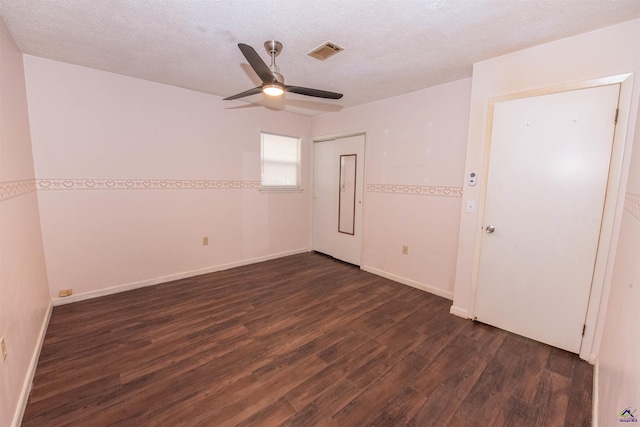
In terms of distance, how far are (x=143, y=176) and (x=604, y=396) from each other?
4.32 meters

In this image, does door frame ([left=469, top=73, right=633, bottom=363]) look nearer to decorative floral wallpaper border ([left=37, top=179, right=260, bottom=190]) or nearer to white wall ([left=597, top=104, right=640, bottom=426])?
white wall ([left=597, top=104, right=640, bottom=426])

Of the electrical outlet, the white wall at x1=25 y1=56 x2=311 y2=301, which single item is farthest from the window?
the electrical outlet

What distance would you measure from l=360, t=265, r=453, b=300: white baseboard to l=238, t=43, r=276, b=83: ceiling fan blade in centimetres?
283

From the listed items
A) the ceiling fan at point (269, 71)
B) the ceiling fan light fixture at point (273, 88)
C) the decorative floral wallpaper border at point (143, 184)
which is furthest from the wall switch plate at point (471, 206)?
the decorative floral wallpaper border at point (143, 184)

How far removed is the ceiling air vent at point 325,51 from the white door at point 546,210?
59.9 inches

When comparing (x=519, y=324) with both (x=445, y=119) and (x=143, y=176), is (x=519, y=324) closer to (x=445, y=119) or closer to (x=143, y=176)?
(x=445, y=119)

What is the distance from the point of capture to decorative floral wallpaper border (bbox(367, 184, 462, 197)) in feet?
9.75

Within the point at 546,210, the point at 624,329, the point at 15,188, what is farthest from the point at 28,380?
the point at 546,210

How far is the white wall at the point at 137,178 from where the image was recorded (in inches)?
104

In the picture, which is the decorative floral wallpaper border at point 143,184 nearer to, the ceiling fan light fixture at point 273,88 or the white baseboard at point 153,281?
the white baseboard at point 153,281

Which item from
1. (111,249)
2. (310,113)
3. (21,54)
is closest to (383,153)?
(310,113)

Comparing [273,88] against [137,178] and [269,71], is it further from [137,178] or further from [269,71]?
[137,178]

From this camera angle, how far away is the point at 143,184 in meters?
3.16

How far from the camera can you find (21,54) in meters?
2.38
